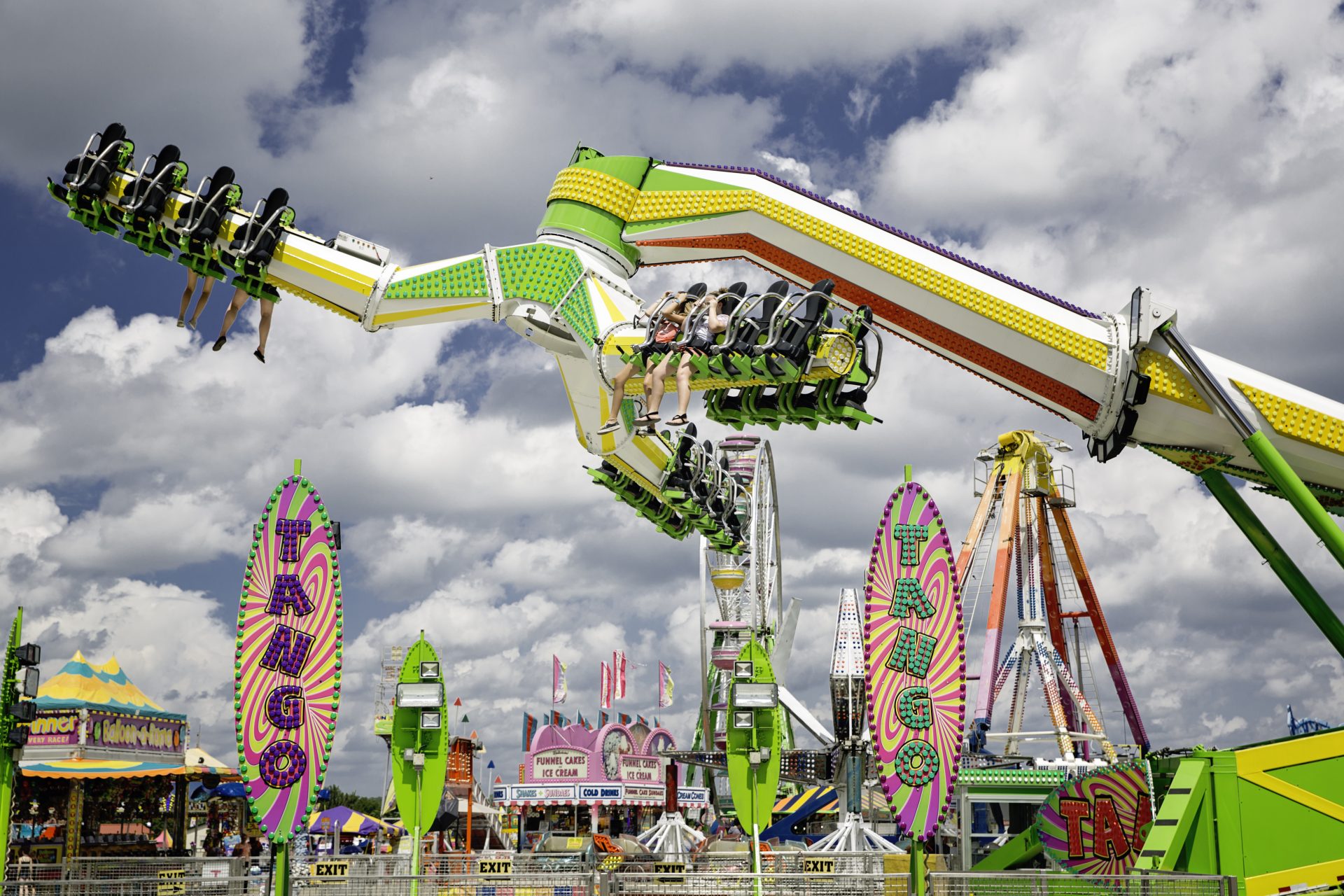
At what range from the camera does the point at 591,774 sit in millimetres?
49469

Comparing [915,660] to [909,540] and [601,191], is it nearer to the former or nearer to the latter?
[909,540]

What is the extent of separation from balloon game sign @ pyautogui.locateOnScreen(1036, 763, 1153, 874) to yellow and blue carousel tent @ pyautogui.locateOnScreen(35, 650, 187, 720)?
69.1ft

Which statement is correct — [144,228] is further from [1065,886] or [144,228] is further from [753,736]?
[1065,886]

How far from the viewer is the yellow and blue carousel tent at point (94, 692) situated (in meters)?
28.4

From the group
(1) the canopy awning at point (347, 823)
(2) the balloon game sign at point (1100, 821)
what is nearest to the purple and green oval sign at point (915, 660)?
(2) the balloon game sign at point (1100, 821)

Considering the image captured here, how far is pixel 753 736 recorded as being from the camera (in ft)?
63.1

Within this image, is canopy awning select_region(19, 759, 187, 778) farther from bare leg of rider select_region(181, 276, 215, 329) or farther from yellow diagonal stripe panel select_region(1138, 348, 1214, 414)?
yellow diagonal stripe panel select_region(1138, 348, 1214, 414)

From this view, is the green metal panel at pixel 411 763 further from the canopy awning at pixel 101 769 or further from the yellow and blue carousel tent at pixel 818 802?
the yellow and blue carousel tent at pixel 818 802

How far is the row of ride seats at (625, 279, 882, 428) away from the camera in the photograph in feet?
56.6

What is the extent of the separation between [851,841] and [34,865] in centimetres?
1899

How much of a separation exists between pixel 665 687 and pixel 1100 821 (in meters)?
53.1

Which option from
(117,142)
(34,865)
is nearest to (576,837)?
(34,865)

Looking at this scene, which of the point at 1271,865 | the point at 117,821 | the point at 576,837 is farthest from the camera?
the point at 576,837

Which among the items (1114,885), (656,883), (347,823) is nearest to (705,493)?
(656,883)
